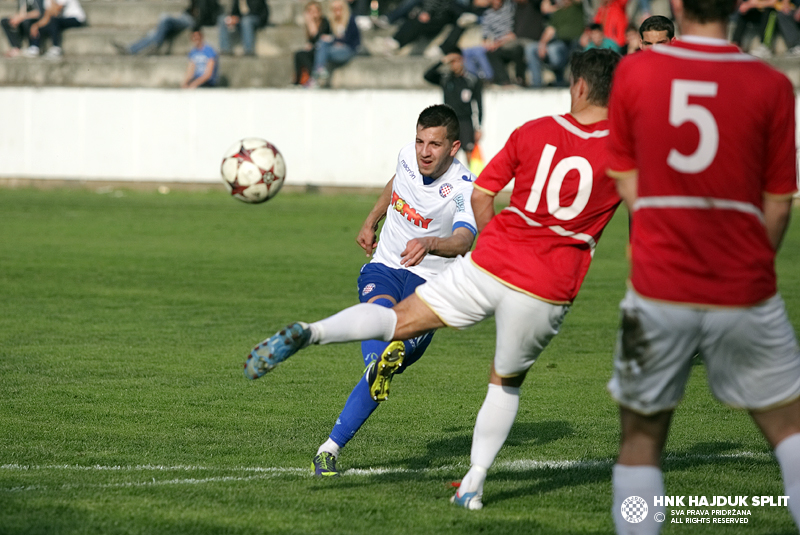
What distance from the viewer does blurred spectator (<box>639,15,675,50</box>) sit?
6.44m

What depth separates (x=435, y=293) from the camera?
4613 millimetres

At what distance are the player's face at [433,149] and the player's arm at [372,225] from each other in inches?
8.8

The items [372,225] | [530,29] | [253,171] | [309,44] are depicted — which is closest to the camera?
[372,225]

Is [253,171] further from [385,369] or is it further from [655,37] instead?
[385,369]

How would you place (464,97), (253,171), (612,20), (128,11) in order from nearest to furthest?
(253,171), (612,20), (464,97), (128,11)

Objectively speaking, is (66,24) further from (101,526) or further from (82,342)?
(101,526)

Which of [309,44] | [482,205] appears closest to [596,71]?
[482,205]

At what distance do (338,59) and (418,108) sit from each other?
293cm

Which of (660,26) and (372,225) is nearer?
(372,225)

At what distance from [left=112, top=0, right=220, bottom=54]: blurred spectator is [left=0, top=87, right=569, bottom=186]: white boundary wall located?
9.14 feet

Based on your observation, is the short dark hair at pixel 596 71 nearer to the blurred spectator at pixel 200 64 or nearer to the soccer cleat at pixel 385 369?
the soccer cleat at pixel 385 369

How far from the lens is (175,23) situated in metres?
27.0

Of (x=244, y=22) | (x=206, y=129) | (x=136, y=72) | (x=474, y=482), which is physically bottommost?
(x=206, y=129)

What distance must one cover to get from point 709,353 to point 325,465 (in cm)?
235
